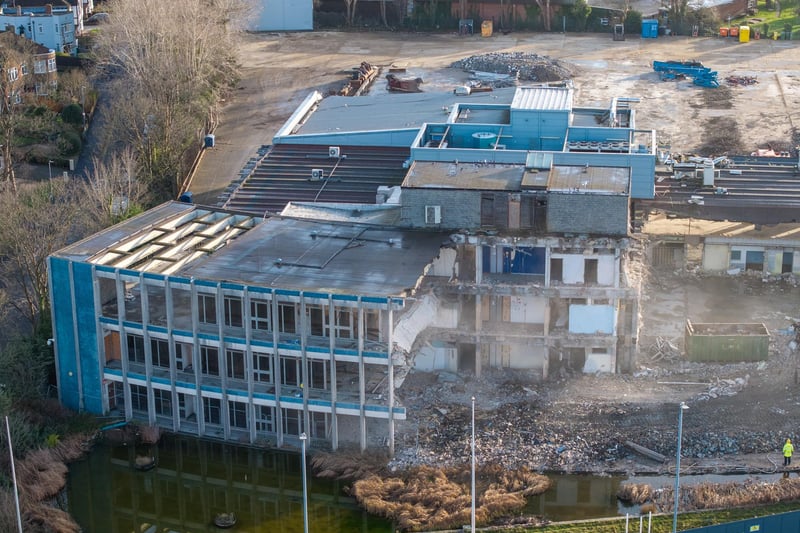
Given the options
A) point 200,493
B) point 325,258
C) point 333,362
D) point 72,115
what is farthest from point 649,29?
point 200,493

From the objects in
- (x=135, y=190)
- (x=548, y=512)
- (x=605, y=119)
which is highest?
(x=605, y=119)

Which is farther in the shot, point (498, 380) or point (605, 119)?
point (605, 119)

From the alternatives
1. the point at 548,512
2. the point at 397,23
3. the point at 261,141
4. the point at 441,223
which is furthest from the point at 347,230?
the point at 397,23

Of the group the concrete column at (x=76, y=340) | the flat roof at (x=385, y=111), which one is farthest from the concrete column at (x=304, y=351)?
the flat roof at (x=385, y=111)

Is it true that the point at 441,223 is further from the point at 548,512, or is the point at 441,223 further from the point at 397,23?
the point at 397,23

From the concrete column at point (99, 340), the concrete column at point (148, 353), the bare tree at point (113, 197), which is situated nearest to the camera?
the concrete column at point (148, 353)

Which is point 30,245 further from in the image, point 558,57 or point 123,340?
point 558,57

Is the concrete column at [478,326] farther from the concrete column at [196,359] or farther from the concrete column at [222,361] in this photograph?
the concrete column at [196,359]
